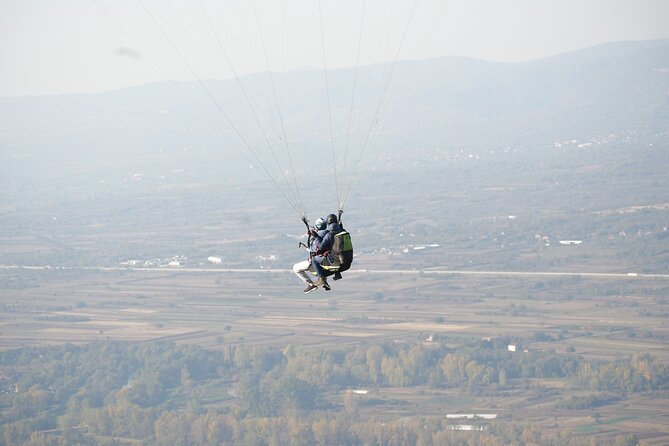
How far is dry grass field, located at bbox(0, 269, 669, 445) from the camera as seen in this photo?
3433 inches

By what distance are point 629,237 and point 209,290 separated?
194 feet

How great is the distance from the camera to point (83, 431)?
8656cm

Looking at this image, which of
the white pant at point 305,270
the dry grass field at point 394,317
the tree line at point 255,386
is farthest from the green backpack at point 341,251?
the dry grass field at point 394,317

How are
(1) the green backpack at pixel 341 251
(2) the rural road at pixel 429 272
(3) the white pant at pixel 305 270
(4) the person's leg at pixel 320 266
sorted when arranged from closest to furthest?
(1) the green backpack at pixel 341 251 → (4) the person's leg at pixel 320 266 → (3) the white pant at pixel 305 270 → (2) the rural road at pixel 429 272

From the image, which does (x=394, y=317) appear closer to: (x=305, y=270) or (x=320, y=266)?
(x=305, y=270)

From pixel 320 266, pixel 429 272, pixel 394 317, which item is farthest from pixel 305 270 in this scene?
pixel 429 272

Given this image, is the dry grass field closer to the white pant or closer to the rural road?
the rural road

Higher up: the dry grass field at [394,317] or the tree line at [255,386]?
the dry grass field at [394,317]

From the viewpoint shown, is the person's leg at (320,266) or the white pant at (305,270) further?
the white pant at (305,270)

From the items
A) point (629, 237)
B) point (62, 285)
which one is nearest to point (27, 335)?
point (62, 285)

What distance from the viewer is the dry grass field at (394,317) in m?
87.2

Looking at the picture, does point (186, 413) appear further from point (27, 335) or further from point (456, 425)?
point (27, 335)

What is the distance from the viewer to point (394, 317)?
119812 mm

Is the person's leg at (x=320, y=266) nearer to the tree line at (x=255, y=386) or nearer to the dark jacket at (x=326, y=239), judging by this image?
the dark jacket at (x=326, y=239)
